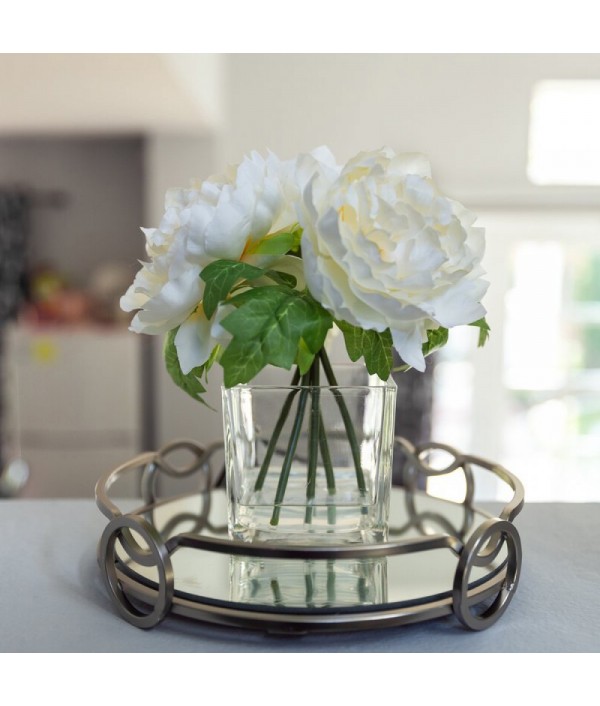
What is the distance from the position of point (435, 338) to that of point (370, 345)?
0.27 ft

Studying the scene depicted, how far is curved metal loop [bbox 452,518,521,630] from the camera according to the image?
0.55 metres

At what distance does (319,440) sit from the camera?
0.67 m

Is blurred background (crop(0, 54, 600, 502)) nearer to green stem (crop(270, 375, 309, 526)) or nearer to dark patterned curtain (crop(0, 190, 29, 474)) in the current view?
dark patterned curtain (crop(0, 190, 29, 474))

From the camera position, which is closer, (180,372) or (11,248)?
(180,372)

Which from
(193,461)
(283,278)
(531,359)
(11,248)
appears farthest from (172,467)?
(11,248)

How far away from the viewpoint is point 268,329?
0.54 metres

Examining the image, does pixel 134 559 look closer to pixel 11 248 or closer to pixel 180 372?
pixel 180 372

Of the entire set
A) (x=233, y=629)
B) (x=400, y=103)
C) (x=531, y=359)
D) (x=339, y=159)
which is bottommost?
(x=531, y=359)

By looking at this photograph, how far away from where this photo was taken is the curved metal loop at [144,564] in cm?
56

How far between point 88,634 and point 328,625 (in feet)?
0.56

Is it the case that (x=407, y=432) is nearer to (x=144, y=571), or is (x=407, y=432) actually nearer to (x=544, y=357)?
(x=544, y=357)

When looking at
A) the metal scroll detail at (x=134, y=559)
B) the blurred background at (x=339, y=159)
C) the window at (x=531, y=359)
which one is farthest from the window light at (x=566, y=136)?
the metal scroll detail at (x=134, y=559)

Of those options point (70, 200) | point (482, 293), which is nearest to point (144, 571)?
point (482, 293)
